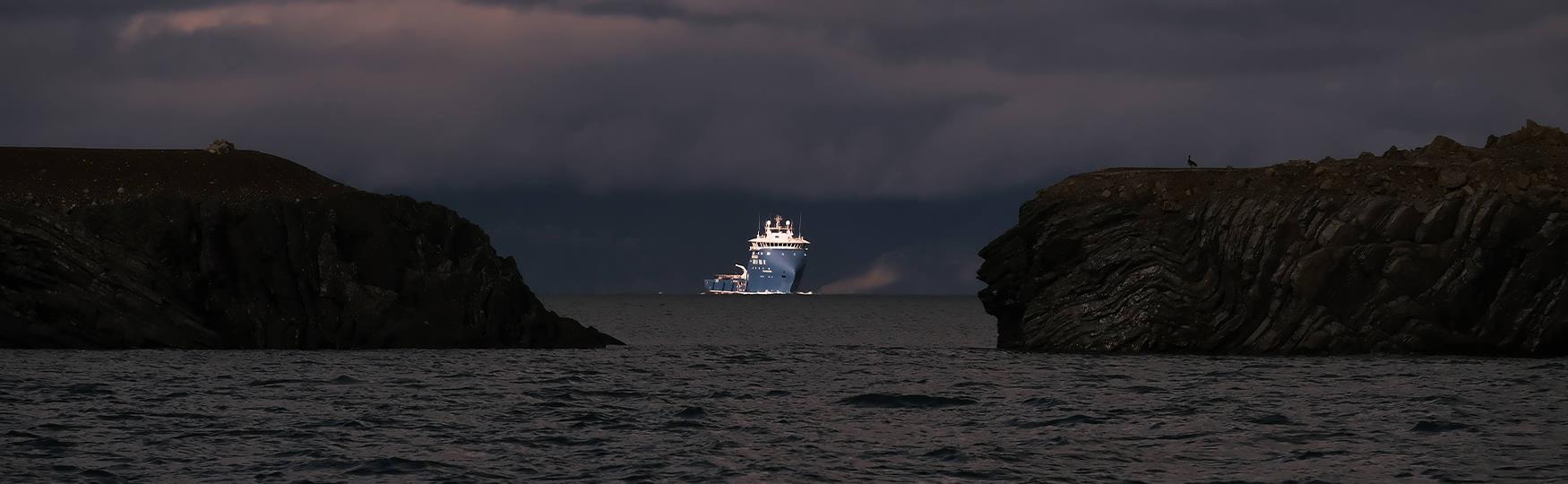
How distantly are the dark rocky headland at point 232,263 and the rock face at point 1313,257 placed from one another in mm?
21435

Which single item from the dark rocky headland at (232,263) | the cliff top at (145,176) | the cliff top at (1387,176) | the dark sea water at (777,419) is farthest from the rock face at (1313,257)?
the cliff top at (145,176)

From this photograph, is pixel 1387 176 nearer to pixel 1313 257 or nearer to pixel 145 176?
pixel 1313 257

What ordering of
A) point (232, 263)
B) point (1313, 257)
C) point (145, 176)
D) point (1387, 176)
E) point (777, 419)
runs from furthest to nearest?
point (145, 176) → point (232, 263) → point (1387, 176) → point (1313, 257) → point (777, 419)

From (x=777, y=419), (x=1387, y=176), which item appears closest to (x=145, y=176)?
(x=777, y=419)

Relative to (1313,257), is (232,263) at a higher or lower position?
lower

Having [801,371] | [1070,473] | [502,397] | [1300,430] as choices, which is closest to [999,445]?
[1070,473]

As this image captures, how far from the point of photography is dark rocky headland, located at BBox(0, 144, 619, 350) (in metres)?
55.9

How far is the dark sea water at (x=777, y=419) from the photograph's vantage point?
2609cm

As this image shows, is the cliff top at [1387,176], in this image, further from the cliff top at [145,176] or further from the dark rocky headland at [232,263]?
the cliff top at [145,176]

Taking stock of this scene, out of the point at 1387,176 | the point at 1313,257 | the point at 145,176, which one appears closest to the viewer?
the point at 1313,257

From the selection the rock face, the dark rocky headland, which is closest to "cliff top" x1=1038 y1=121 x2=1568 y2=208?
the rock face

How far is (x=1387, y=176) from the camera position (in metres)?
58.8

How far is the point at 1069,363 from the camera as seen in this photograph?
172 feet

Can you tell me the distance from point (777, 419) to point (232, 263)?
3376 cm
